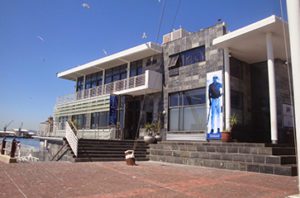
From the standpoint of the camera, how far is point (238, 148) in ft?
35.0

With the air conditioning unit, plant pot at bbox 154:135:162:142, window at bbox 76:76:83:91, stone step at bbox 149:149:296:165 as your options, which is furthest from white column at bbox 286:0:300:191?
window at bbox 76:76:83:91

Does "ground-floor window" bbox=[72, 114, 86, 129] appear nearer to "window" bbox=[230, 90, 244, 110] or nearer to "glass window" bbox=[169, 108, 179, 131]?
"glass window" bbox=[169, 108, 179, 131]

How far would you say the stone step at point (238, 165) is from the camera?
339 inches

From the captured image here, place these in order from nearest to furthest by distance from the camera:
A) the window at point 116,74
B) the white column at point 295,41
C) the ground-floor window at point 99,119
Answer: the white column at point 295,41 < the ground-floor window at point 99,119 < the window at point 116,74

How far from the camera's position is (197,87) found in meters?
16.2

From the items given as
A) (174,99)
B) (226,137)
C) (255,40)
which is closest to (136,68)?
(174,99)

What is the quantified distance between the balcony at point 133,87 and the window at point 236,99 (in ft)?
16.9

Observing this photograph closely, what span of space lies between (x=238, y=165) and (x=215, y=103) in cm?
508

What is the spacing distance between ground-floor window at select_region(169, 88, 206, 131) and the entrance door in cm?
351

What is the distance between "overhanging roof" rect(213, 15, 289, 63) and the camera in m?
11.5

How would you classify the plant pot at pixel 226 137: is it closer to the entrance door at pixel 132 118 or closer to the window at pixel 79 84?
the entrance door at pixel 132 118

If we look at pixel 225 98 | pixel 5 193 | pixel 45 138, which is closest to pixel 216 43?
pixel 225 98

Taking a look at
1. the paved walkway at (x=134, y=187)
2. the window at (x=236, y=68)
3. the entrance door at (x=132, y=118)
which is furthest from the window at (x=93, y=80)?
the paved walkway at (x=134, y=187)

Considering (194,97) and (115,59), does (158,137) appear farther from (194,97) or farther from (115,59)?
(115,59)
